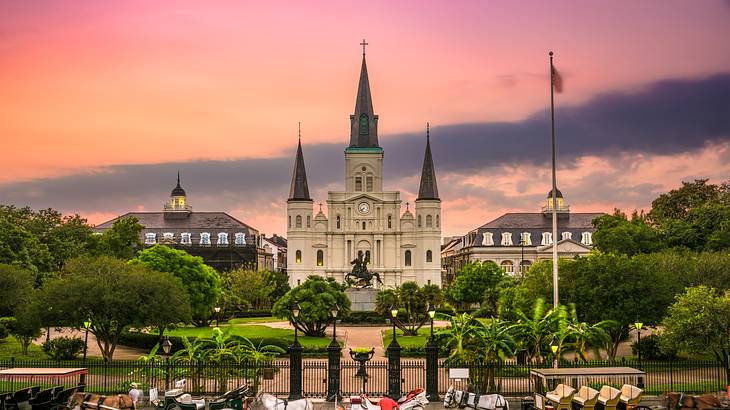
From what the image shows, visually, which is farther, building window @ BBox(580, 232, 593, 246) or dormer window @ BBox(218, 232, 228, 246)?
building window @ BBox(580, 232, 593, 246)

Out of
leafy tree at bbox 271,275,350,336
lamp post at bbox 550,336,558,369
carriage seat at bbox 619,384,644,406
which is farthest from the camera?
leafy tree at bbox 271,275,350,336

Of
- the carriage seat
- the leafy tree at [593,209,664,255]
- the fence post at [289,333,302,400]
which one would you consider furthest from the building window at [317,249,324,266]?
the carriage seat

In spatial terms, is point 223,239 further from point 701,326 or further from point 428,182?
point 701,326

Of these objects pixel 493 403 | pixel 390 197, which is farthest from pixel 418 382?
pixel 390 197

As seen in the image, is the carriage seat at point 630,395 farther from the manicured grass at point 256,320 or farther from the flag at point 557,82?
the manicured grass at point 256,320

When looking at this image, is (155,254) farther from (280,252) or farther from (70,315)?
(280,252)

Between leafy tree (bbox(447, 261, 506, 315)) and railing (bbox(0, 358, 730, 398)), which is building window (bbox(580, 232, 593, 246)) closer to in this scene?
leafy tree (bbox(447, 261, 506, 315))

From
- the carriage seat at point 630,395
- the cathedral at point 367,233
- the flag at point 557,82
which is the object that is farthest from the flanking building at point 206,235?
the carriage seat at point 630,395

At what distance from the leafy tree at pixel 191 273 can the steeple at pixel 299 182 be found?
49655 mm

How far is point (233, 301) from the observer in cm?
7431

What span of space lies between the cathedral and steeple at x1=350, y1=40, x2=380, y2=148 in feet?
25.4

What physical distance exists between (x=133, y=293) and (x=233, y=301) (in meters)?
36.0

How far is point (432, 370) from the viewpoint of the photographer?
89.0 feet

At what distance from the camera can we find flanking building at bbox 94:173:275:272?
388 ft
